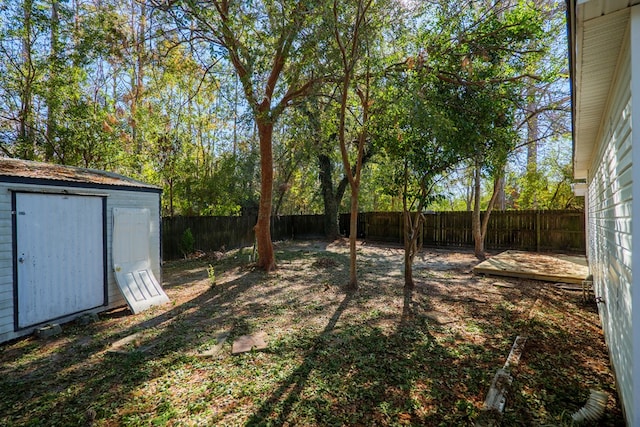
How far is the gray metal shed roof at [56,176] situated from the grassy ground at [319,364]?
2005 mm

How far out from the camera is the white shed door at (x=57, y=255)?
12.8 ft

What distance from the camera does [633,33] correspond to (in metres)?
1.65

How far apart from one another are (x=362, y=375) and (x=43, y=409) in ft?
8.56

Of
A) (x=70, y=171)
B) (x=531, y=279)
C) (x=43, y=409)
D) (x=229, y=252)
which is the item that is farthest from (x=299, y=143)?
(x=43, y=409)

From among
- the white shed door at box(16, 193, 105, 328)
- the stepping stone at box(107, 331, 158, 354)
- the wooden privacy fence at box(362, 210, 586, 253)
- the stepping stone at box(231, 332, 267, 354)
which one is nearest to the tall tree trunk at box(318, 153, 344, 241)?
the wooden privacy fence at box(362, 210, 586, 253)

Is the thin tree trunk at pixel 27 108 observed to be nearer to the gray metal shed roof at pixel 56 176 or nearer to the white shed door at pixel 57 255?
the gray metal shed roof at pixel 56 176

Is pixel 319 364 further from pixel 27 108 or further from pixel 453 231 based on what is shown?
pixel 453 231

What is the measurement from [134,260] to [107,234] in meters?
0.68

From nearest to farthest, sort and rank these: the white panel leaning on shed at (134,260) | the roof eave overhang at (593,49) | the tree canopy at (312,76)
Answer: the roof eave overhang at (593,49) < the white panel leaning on shed at (134,260) < the tree canopy at (312,76)

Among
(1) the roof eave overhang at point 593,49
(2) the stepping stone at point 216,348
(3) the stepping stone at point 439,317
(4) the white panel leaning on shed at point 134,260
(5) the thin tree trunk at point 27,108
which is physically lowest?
(2) the stepping stone at point 216,348

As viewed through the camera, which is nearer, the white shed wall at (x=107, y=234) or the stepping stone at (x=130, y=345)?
the stepping stone at (x=130, y=345)

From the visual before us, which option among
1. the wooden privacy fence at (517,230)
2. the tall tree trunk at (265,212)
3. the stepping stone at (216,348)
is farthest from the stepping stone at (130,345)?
the wooden privacy fence at (517,230)

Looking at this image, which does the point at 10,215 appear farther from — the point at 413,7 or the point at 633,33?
the point at 413,7

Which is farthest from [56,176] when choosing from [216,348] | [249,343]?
[249,343]
